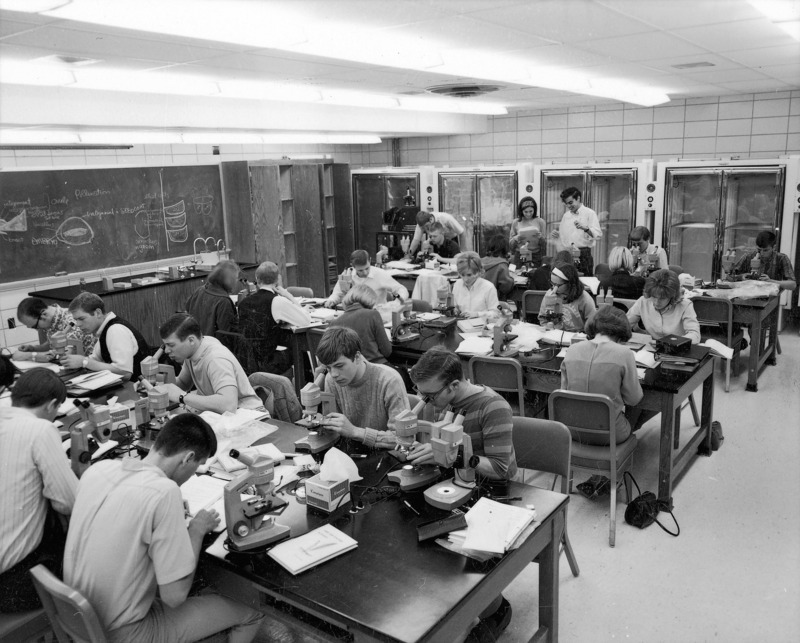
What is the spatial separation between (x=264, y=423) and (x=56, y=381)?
98 cm

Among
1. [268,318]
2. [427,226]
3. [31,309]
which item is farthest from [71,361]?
[427,226]

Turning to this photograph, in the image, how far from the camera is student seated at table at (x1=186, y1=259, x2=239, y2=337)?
539 centimetres

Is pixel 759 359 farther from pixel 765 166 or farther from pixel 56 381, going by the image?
pixel 56 381

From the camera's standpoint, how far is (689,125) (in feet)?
26.9

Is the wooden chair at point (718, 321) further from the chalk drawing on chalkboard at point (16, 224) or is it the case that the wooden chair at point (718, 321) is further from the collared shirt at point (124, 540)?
the chalk drawing on chalkboard at point (16, 224)

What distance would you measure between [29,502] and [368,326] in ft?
8.42

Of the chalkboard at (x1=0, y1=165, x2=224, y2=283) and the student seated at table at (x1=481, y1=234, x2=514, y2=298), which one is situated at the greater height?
the chalkboard at (x1=0, y1=165, x2=224, y2=283)

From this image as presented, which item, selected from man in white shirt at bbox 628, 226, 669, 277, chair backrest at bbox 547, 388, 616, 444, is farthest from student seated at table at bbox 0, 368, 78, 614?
man in white shirt at bbox 628, 226, 669, 277

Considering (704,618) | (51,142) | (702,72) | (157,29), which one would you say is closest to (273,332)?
(157,29)

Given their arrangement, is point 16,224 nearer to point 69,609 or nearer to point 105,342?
point 105,342

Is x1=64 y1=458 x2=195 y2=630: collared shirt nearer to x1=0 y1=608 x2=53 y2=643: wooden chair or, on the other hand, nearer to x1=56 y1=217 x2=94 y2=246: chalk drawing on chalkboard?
x1=0 y1=608 x2=53 y2=643: wooden chair

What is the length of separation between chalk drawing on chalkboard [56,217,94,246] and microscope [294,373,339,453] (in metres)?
5.21

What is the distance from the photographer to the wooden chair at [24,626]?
2.38 meters

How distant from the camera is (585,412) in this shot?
3529mm
